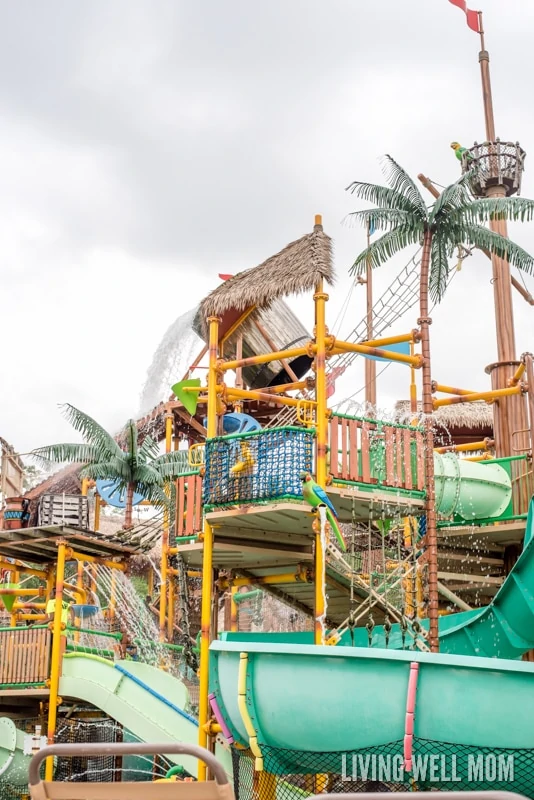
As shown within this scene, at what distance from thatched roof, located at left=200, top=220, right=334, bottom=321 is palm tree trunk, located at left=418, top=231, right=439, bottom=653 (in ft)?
4.26

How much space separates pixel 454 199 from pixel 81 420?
40.1 feet

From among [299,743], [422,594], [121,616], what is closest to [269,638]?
[422,594]

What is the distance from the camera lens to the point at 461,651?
12188mm

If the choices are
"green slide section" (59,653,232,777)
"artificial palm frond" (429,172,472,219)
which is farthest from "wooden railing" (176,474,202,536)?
"artificial palm frond" (429,172,472,219)

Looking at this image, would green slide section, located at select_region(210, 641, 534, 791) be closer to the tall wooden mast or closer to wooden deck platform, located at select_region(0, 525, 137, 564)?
the tall wooden mast

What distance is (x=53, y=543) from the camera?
17.3 m

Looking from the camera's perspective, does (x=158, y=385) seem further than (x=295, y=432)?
Yes

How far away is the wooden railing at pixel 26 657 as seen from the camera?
1630cm

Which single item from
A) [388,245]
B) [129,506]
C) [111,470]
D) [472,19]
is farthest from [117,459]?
[472,19]

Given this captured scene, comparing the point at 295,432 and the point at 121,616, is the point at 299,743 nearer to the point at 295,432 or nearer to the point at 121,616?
the point at 295,432

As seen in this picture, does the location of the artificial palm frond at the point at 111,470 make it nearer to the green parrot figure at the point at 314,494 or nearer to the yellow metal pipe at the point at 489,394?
the yellow metal pipe at the point at 489,394

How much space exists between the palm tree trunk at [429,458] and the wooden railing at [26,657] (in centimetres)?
690

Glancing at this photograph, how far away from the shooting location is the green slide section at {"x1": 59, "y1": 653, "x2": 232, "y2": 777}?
1496 cm

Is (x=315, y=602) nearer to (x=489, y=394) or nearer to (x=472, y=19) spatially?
(x=489, y=394)
